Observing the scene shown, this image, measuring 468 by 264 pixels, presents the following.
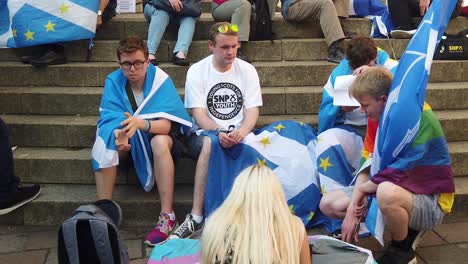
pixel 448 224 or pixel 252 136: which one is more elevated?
pixel 252 136

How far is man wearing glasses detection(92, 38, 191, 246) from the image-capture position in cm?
367

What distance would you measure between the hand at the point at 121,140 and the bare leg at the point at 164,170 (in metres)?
0.20

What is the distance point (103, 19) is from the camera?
5.52 metres

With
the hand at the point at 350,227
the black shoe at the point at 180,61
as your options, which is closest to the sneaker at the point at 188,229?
the hand at the point at 350,227

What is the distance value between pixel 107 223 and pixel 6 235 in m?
1.84

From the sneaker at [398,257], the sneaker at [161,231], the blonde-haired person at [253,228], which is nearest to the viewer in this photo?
the blonde-haired person at [253,228]

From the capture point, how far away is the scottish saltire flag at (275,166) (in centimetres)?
377

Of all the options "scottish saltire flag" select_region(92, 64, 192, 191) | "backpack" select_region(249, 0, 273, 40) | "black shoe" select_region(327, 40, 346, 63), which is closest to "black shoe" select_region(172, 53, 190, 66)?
"backpack" select_region(249, 0, 273, 40)

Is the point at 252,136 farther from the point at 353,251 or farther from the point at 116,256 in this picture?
the point at 116,256

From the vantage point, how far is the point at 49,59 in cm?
505

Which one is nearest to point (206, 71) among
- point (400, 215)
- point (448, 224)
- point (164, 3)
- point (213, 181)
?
point (213, 181)

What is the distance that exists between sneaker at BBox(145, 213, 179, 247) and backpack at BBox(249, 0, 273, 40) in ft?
7.69

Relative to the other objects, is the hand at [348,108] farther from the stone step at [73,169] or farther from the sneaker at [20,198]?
the sneaker at [20,198]

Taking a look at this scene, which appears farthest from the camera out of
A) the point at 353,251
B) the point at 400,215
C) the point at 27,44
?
the point at 27,44
